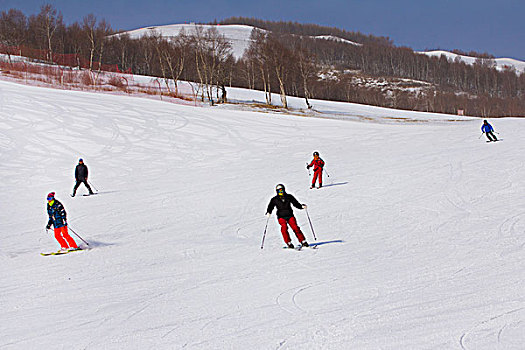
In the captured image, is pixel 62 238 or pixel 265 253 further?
pixel 62 238

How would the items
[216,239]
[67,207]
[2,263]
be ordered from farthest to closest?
1. [67,207]
2. [216,239]
3. [2,263]

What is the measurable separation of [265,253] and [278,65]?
1661 inches

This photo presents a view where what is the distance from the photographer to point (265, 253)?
28.2ft

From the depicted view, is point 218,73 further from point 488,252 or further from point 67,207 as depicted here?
point 488,252

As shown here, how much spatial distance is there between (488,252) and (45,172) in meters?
19.4

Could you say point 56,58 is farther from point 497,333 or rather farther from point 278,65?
point 497,333

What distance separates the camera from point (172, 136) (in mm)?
27000

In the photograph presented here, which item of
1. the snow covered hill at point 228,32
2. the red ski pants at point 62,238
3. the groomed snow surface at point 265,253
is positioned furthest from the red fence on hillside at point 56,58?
the snow covered hill at point 228,32

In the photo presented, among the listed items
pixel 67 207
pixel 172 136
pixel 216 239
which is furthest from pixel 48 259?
pixel 172 136

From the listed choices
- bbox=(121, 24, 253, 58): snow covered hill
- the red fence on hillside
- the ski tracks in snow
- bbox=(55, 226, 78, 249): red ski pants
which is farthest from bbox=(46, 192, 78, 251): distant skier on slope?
bbox=(121, 24, 253, 58): snow covered hill

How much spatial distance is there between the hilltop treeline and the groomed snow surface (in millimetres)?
26196

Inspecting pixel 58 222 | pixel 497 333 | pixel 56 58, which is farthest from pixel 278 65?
pixel 497 333

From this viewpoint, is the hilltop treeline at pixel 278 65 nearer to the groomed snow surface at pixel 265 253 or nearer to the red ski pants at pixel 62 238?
the groomed snow surface at pixel 265 253

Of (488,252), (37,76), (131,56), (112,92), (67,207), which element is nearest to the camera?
(488,252)
